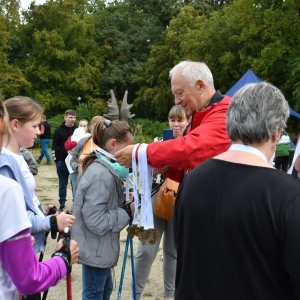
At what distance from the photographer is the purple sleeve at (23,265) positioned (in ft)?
5.43

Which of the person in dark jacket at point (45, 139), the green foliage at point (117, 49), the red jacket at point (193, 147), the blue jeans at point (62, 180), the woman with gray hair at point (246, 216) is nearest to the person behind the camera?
the woman with gray hair at point (246, 216)

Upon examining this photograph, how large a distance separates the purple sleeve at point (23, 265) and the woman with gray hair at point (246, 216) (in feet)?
1.94

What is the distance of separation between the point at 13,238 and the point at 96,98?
37411mm

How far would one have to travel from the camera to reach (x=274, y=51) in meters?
23.8

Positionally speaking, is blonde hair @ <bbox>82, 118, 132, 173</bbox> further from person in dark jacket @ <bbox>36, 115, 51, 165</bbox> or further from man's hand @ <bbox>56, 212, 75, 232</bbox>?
person in dark jacket @ <bbox>36, 115, 51, 165</bbox>

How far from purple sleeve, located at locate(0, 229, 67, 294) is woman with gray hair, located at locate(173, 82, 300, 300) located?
0.59 metres

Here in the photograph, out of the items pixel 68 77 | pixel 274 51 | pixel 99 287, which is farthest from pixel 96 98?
pixel 99 287

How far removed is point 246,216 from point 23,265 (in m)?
0.85

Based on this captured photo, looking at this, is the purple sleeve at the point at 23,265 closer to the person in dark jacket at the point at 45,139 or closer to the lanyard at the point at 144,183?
the lanyard at the point at 144,183

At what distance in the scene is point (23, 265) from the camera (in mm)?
1692

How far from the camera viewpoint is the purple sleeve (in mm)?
1654

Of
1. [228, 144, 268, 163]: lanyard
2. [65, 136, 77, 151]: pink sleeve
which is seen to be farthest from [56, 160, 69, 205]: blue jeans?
[228, 144, 268, 163]: lanyard

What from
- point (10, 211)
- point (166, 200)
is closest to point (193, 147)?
point (166, 200)

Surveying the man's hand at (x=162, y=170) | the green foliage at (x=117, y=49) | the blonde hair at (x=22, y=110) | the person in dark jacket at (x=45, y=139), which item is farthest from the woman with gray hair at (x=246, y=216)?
the green foliage at (x=117, y=49)
